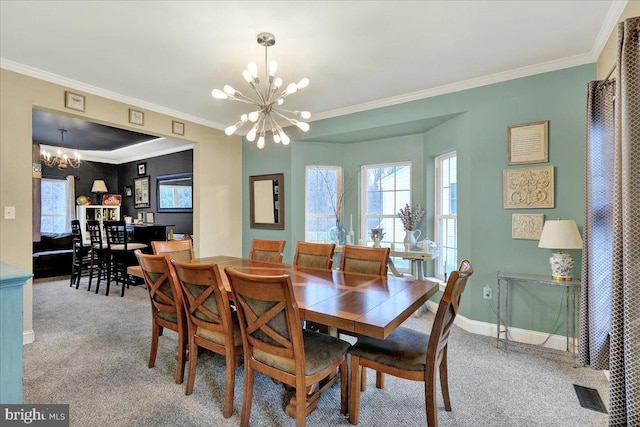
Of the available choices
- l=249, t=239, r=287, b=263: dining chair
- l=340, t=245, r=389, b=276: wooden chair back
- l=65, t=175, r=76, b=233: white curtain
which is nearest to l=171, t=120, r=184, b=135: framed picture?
l=249, t=239, r=287, b=263: dining chair

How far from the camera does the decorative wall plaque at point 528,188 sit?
2.76m

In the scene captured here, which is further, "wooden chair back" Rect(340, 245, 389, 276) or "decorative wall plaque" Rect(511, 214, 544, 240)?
"decorative wall plaque" Rect(511, 214, 544, 240)

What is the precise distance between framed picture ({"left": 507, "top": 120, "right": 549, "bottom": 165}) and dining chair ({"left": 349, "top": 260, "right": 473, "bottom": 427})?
1.75 m

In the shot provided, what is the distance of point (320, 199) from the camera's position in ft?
15.3

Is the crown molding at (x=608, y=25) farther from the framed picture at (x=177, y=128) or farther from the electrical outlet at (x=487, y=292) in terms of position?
the framed picture at (x=177, y=128)

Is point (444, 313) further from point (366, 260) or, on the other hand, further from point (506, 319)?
point (506, 319)

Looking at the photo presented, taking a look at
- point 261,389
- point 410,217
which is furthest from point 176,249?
point 410,217

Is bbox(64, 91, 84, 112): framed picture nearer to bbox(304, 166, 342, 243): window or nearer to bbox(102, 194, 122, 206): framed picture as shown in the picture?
bbox(304, 166, 342, 243): window

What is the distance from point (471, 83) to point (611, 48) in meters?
1.08

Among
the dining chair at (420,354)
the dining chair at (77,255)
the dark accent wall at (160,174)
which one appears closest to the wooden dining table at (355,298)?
the dining chair at (420,354)

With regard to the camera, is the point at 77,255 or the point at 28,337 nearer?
the point at 28,337

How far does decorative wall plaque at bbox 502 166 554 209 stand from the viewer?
9.06 feet

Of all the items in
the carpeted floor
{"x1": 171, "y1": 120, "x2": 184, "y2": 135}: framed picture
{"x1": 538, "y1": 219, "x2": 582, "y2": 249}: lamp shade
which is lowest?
the carpeted floor

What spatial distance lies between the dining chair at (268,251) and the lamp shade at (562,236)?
94.3 inches
